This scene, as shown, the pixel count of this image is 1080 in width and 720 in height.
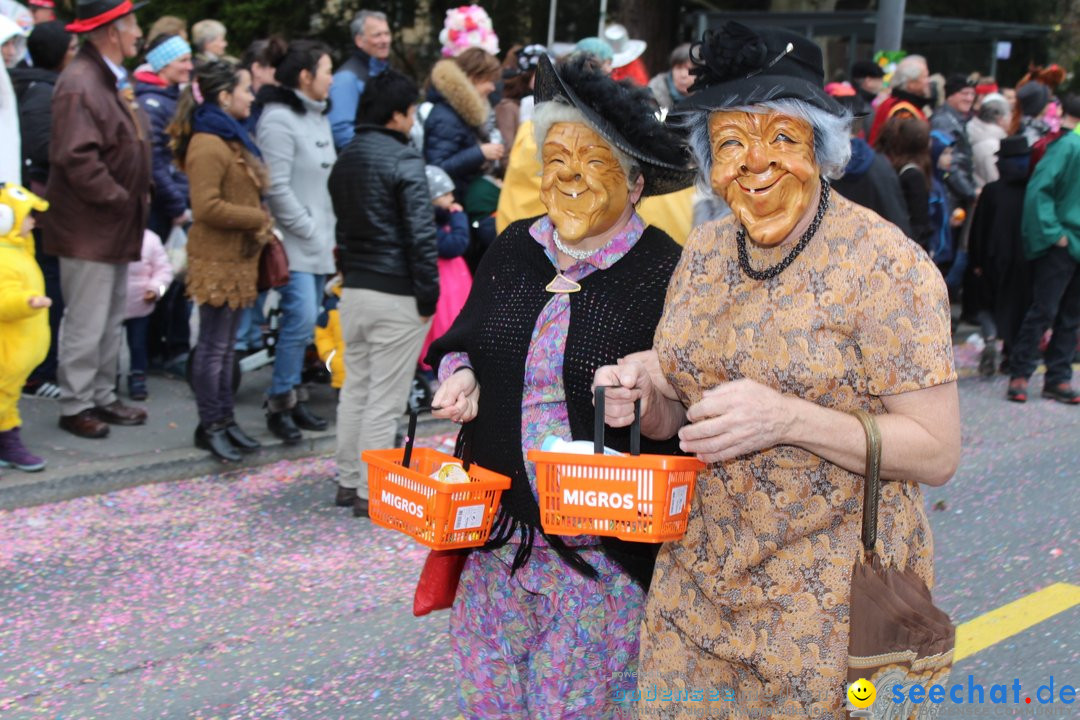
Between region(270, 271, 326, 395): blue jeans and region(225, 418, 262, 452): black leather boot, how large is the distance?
16.2 inches

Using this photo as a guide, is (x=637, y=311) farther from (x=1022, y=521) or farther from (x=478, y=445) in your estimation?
(x=1022, y=521)

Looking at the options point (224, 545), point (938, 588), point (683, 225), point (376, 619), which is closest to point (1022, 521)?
point (938, 588)

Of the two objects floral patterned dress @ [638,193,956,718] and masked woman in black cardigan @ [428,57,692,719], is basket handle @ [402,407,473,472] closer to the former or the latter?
masked woman in black cardigan @ [428,57,692,719]

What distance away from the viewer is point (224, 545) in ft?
18.8

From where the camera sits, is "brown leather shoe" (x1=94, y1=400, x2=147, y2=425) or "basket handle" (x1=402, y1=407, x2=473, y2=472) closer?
"basket handle" (x1=402, y1=407, x2=473, y2=472)

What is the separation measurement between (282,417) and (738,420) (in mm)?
5349

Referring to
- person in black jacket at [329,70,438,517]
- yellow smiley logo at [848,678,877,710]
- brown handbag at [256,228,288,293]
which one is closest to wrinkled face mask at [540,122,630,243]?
yellow smiley logo at [848,678,877,710]

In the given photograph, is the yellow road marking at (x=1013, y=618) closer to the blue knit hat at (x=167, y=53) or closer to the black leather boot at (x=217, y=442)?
the black leather boot at (x=217, y=442)

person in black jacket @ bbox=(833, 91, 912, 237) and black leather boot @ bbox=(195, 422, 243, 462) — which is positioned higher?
person in black jacket @ bbox=(833, 91, 912, 237)

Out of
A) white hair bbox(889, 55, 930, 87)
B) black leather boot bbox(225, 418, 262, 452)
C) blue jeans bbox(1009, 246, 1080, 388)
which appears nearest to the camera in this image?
Result: black leather boot bbox(225, 418, 262, 452)

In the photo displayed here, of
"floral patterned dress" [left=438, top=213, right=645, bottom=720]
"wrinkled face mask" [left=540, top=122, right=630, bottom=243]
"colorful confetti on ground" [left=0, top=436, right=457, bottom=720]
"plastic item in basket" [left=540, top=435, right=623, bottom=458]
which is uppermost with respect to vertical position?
"wrinkled face mask" [left=540, top=122, right=630, bottom=243]

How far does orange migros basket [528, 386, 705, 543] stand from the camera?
250 centimetres

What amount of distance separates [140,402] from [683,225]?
381 centimetres

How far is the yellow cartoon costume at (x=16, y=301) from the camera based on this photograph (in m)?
5.95
